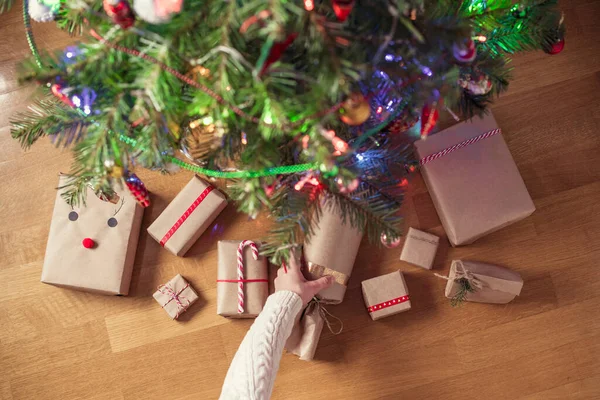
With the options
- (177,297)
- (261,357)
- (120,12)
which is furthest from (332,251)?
(120,12)

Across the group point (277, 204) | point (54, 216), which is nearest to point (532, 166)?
point (277, 204)

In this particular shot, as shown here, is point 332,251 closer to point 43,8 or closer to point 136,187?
point 136,187

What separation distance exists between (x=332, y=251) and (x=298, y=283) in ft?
0.40

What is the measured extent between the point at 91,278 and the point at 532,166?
126 centimetres

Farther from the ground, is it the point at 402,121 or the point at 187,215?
the point at 402,121

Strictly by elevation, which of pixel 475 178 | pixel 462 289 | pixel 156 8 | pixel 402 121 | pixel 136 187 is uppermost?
pixel 156 8

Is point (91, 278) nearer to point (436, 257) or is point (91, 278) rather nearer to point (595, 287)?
point (436, 257)

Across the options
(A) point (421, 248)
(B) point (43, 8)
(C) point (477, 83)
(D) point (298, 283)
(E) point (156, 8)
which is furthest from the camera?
(A) point (421, 248)

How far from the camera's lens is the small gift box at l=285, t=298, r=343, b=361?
1258 millimetres

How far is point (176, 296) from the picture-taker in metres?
1.33

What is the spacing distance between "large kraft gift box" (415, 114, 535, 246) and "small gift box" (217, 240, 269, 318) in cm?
51

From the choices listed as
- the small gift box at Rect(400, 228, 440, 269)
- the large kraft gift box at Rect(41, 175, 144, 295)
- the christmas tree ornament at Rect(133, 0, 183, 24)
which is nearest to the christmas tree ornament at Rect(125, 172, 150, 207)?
the large kraft gift box at Rect(41, 175, 144, 295)

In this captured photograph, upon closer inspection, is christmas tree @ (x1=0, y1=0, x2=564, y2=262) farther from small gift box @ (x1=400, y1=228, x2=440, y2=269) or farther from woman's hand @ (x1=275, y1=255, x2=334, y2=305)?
small gift box @ (x1=400, y1=228, x2=440, y2=269)

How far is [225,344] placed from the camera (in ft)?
4.42
